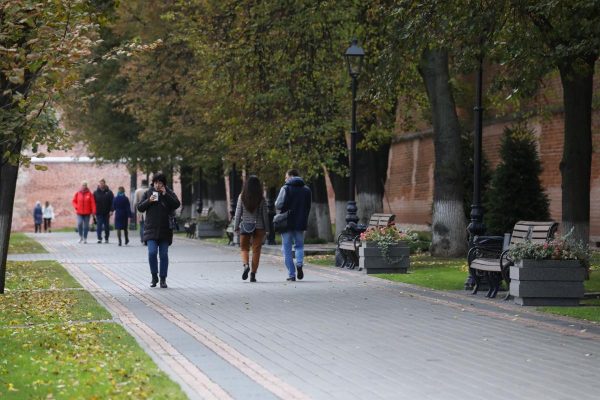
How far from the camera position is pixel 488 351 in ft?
38.4

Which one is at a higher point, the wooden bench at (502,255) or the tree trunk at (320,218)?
the tree trunk at (320,218)

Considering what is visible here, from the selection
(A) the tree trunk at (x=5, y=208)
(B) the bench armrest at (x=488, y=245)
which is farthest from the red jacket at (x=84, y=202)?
(B) the bench armrest at (x=488, y=245)

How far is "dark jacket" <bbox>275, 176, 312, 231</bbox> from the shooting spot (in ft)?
72.7

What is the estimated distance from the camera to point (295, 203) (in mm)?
22250

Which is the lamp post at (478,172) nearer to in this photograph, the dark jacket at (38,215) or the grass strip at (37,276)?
the grass strip at (37,276)

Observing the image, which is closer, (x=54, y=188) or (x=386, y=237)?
(x=386, y=237)

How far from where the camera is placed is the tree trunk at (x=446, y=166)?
91.4ft

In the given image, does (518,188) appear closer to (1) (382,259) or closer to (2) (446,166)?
(2) (446,166)

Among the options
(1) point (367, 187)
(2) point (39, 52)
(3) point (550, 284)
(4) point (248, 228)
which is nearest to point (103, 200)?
(1) point (367, 187)

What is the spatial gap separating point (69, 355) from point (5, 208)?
835cm

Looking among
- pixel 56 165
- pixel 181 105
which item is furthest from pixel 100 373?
pixel 56 165

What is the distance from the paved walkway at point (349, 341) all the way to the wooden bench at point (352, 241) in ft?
11.3

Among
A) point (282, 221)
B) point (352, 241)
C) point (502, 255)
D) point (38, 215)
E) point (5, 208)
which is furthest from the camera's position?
point (38, 215)

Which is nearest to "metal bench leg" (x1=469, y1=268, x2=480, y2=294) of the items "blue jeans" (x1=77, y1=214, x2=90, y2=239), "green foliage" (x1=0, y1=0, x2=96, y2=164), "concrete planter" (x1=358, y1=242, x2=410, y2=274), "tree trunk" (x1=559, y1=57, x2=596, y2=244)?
"tree trunk" (x1=559, y1=57, x2=596, y2=244)
